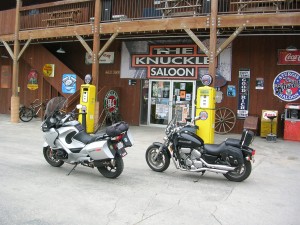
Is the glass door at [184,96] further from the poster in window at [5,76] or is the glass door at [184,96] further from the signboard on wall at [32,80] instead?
the poster in window at [5,76]

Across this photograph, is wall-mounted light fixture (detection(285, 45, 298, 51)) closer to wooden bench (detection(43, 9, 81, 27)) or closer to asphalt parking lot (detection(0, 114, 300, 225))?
asphalt parking lot (detection(0, 114, 300, 225))

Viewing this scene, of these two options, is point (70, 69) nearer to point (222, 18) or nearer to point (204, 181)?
point (222, 18)

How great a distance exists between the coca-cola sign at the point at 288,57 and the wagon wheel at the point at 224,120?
2470 millimetres

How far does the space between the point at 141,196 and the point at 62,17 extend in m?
11.1

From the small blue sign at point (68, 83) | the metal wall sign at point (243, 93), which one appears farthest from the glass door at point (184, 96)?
the small blue sign at point (68, 83)

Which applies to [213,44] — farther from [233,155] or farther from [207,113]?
[233,155]

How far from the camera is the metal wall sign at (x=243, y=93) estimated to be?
13594 millimetres

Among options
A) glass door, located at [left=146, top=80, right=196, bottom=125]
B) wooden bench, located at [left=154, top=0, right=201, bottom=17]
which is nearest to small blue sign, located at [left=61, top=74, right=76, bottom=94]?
glass door, located at [left=146, top=80, right=196, bottom=125]

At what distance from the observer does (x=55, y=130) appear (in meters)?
7.00

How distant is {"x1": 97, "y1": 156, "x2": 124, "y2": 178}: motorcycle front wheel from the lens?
6.45 m

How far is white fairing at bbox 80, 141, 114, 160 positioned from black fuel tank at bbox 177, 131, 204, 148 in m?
1.33

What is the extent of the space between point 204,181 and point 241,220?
1972 mm

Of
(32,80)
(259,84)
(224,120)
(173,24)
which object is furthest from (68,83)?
(259,84)

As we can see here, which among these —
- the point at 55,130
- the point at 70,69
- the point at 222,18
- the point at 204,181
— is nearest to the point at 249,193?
the point at 204,181
